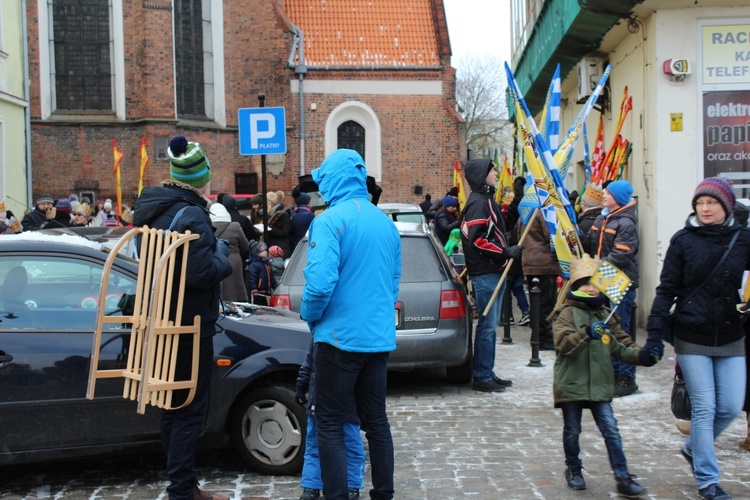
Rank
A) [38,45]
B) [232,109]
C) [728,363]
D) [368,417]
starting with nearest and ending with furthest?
1. [368,417]
2. [728,363]
3. [38,45]
4. [232,109]

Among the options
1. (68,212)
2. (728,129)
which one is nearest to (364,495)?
(728,129)

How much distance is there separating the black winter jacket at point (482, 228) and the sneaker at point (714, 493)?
Answer: 3.59 m

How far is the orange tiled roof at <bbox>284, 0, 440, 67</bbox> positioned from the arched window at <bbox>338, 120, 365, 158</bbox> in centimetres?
231

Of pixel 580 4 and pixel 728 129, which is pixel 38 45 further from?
pixel 728 129

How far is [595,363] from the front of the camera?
523 cm

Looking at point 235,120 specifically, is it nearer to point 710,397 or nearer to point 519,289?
point 519,289

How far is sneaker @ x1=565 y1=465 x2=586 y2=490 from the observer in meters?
5.30

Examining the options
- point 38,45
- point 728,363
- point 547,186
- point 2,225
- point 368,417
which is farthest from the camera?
point 38,45

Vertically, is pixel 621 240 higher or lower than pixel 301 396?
higher

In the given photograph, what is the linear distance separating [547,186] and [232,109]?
942 inches

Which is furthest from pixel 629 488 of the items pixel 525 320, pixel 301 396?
pixel 525 320

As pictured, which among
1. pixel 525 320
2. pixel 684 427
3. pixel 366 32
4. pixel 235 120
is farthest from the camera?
pixel 366 32

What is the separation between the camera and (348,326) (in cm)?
448

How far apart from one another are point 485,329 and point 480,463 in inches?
95.9
